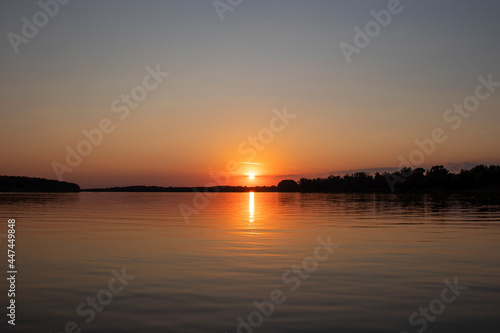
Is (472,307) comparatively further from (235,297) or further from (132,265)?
(132,265)

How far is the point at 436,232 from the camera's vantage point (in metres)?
36.0

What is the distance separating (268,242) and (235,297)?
15.0 meters

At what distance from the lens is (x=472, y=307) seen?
13.9 meters

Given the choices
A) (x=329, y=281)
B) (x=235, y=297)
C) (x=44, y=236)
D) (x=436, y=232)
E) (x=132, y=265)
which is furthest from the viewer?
(x=436, y=232)

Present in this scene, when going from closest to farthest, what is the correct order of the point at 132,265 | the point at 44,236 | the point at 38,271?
the point at 38,271 → the point at 132,265 → the point at 44,236

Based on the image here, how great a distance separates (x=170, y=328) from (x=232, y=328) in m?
1.65

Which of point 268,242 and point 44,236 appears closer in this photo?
point 268,242

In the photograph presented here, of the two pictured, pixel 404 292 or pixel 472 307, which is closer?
pixel 472 307

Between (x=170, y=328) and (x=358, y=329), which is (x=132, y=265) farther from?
(x=358, y=329)

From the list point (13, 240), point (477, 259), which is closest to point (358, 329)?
point (477, 259)

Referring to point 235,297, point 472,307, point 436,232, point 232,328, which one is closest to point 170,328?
point 232,328

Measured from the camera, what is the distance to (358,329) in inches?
463

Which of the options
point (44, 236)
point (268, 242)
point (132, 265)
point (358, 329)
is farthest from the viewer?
point (44, 236)

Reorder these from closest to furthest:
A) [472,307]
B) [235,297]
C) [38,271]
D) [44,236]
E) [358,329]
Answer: [358,329]
[472,307]
[235,297]
[38,271]
[44,236]
